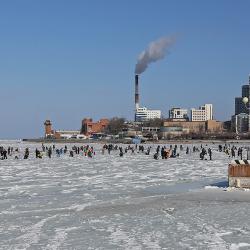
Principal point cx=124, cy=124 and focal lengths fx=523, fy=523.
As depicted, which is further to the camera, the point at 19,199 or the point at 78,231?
the point at 19,199

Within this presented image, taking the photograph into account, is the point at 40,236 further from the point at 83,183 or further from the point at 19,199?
the point at 83,183

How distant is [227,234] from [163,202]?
522cm

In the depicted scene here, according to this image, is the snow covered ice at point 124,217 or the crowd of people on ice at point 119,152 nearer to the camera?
the snow covered ice at point 124,217

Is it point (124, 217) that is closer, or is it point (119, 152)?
point (124, 217)

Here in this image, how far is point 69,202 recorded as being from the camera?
16078 mm

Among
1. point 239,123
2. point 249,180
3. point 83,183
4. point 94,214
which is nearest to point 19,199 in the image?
point 94,214

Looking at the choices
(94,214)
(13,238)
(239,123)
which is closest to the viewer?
(13,238)

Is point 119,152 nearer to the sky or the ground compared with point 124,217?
nearer to the ground

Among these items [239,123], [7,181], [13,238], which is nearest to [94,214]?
[13,238]

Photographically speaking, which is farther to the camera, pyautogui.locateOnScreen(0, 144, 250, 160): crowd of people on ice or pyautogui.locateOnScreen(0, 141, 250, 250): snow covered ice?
pyautogui.locateOnScreen(0, 144, 250, 160): crowd of people on ice

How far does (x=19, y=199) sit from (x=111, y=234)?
6953 millimetres

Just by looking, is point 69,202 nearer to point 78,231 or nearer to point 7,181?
point 78,231

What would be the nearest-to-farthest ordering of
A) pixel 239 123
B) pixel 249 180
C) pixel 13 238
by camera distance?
pixel 13 238
pixel 249 180
pixel 239 123

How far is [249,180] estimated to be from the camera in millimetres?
18875
